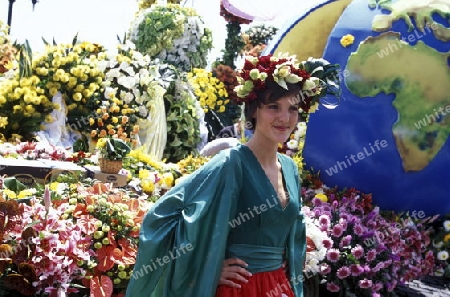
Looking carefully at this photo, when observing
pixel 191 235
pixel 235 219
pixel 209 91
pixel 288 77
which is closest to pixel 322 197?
pixel 288 77

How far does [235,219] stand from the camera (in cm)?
216

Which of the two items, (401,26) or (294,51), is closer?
(401,26)

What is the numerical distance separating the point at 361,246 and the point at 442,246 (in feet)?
5.06

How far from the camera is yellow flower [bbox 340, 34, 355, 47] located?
15.8 feet

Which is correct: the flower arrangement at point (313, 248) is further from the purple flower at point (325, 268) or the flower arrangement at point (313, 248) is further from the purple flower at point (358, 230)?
the purple flower at point (358, 230)

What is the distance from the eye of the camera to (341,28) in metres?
4.94

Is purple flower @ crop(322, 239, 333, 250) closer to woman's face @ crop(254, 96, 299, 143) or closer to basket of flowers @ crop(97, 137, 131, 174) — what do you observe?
basket of flowers @ crop(97, 137, 131, 174)

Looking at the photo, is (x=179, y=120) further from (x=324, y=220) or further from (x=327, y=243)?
(x=327, y=243)

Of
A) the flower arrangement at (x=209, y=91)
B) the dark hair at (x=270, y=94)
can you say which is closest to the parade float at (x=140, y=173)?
the dark hair at (x=270, y=94)

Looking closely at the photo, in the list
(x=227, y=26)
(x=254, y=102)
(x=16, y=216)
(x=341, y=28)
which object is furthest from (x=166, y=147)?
(x=227, y=26)

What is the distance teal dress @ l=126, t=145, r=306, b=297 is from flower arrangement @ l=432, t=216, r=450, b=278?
3.63 meters

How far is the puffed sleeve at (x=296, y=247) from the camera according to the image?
2.40m

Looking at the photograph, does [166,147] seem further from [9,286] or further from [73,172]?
[9,286]

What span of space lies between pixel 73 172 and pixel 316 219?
1842mm
